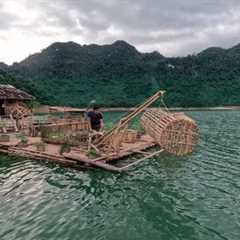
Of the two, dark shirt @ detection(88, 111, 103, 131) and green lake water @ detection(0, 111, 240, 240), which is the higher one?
dark shirt @ detection(88, 111, 103, 131)

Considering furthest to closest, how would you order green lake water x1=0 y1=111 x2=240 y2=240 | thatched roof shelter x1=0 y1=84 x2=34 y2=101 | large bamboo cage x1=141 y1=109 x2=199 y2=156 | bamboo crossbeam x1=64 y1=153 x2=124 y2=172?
1. thatched roof shelter x1=0 y1=84 x2=34 y2=101
2. large bamboo cage x1=141 y1=109 x2=199 y2=156
3. bamboo crossbeam x1=64 y1=153 x2=124 y2=172
4. green lake water x1=0 y1=111 x2=240 y2=240

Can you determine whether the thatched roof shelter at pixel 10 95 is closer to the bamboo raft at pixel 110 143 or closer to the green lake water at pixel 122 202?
the bamboo raft at pixel 110 143

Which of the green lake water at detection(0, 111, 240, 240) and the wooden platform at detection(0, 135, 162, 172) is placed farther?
the wooden platform at detection(0, 135, 162, 172)

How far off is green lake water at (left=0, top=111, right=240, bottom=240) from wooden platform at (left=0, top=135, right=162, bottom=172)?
0.47m

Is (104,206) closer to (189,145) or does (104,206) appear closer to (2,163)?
(189,145)

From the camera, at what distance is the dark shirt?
20.8 meters

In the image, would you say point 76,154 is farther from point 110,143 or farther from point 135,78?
point 135,78

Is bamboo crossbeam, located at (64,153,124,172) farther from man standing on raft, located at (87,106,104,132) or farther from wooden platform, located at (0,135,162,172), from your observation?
man standing on raft, located at (87,106,104,132)

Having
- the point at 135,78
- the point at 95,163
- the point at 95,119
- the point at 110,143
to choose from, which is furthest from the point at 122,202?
the point at 135,78

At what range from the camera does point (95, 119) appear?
826 inches

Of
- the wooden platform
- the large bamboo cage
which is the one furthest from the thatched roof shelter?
the large bamboo cage

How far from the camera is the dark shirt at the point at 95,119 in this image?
20.8 m

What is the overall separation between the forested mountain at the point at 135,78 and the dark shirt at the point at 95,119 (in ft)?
268

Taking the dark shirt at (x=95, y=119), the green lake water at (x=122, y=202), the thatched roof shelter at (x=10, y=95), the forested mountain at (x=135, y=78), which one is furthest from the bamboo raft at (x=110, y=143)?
the forested mountain at (x=135, y=78)
